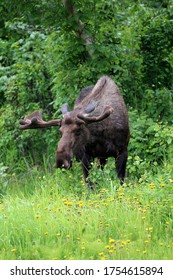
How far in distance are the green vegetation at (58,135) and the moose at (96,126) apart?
29 centimetres

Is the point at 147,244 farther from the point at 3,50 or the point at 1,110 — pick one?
the point at 3,50

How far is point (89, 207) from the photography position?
28.5 feet

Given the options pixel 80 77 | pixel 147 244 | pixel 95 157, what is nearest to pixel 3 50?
pixel 80 77

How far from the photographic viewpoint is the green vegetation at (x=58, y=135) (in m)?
7.94

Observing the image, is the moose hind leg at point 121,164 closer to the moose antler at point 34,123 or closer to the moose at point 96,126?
the moose at point 96,126

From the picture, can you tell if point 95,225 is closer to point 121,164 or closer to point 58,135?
point 121,164

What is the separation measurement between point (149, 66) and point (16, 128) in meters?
2.86

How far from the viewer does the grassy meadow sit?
755 cm

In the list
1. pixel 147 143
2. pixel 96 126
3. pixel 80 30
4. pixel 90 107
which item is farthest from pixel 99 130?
pixel 80 30

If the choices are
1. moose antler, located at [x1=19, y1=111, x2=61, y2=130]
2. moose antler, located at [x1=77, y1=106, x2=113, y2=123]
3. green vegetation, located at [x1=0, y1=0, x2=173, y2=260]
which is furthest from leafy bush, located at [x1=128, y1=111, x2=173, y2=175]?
moose antler, located at [x1=19, y1=111, x2=61, y2=130]

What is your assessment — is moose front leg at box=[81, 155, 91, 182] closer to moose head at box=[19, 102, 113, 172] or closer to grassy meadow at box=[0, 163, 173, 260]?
moose head at box=[19, 102, 113, 172]

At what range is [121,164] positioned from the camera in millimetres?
11156

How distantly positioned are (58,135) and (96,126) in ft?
8.29

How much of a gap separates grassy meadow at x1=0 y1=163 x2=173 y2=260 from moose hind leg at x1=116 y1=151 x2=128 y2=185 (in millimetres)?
1507
